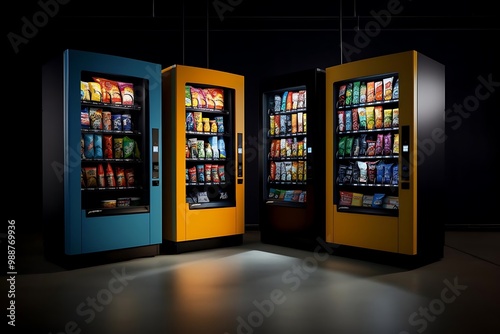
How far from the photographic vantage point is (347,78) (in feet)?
17.6

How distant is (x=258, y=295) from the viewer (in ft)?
12.3

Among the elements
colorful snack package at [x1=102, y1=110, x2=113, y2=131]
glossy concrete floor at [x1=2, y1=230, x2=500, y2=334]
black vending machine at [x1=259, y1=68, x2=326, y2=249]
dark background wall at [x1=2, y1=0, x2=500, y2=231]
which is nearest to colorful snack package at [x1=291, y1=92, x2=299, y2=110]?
black vending machine at [x1=259, y1=68, x2=326, y2=249]

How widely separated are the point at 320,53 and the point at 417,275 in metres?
4.76

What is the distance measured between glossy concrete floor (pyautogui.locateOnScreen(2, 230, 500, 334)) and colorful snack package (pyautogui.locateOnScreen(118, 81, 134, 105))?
203 cm

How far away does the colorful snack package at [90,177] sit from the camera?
16.6 feet

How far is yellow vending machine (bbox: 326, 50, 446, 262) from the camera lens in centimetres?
476

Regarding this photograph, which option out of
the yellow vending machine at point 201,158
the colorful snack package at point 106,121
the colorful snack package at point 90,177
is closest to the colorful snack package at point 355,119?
the yellow vending machine at point 201,158

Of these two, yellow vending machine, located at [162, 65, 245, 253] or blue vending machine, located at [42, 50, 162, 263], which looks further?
yellow vending machine, located at [162, 65, 245, 253]

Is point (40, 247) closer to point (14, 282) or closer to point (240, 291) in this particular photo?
point (14, 282)

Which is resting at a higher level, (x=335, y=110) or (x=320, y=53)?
(x=320, y=53)

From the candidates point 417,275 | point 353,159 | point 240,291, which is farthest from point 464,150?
point 240,291

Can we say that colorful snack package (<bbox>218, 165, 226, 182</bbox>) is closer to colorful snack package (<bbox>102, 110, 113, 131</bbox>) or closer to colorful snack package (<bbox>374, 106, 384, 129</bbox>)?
colorful snack package (<bbox>102, 110, 113, 131</bbox>)

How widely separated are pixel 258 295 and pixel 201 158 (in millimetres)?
2694

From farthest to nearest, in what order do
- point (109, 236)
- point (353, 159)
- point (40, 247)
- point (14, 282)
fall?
point (40, 247), point (353, 159), point (109, 236), point (14, 282)
